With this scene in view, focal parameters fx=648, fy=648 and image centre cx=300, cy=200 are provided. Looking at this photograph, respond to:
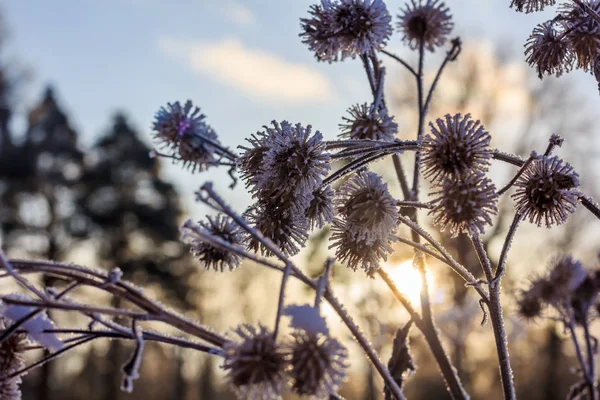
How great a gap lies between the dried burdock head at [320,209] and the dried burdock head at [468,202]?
15cm

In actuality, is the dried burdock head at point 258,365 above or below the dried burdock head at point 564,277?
below

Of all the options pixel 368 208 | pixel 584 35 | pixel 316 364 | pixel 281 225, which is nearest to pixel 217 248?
pixel 281 225

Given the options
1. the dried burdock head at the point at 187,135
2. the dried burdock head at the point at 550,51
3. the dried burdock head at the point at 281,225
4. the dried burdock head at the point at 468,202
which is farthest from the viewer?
the dried burdock head at the point at 187,135

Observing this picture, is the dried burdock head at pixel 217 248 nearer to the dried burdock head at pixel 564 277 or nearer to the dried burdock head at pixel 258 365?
the dried burdock head at pixel 258 365

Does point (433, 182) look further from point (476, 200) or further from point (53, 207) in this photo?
point (53, 207)

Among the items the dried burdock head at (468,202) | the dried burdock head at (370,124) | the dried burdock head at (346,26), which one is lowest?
the dried burdock head at (468,202)

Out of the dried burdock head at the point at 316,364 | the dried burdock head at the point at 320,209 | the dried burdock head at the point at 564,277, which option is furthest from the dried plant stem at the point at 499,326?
the dried burdock head at the point at 316,364

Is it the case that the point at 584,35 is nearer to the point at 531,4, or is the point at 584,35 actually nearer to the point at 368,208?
the point at 531,4

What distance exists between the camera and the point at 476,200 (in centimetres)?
74

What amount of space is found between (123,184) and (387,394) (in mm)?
14217

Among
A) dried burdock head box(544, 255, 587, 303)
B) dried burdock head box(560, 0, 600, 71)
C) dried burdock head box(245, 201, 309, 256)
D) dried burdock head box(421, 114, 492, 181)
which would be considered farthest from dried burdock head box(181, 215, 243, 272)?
dried burdock head box(560, 0, 600, 71)

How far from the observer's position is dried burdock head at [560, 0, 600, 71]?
3.05 ft

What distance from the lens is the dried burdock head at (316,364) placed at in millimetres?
596

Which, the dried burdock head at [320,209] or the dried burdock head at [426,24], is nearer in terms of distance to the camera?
the dried burdock head at [320,209]
